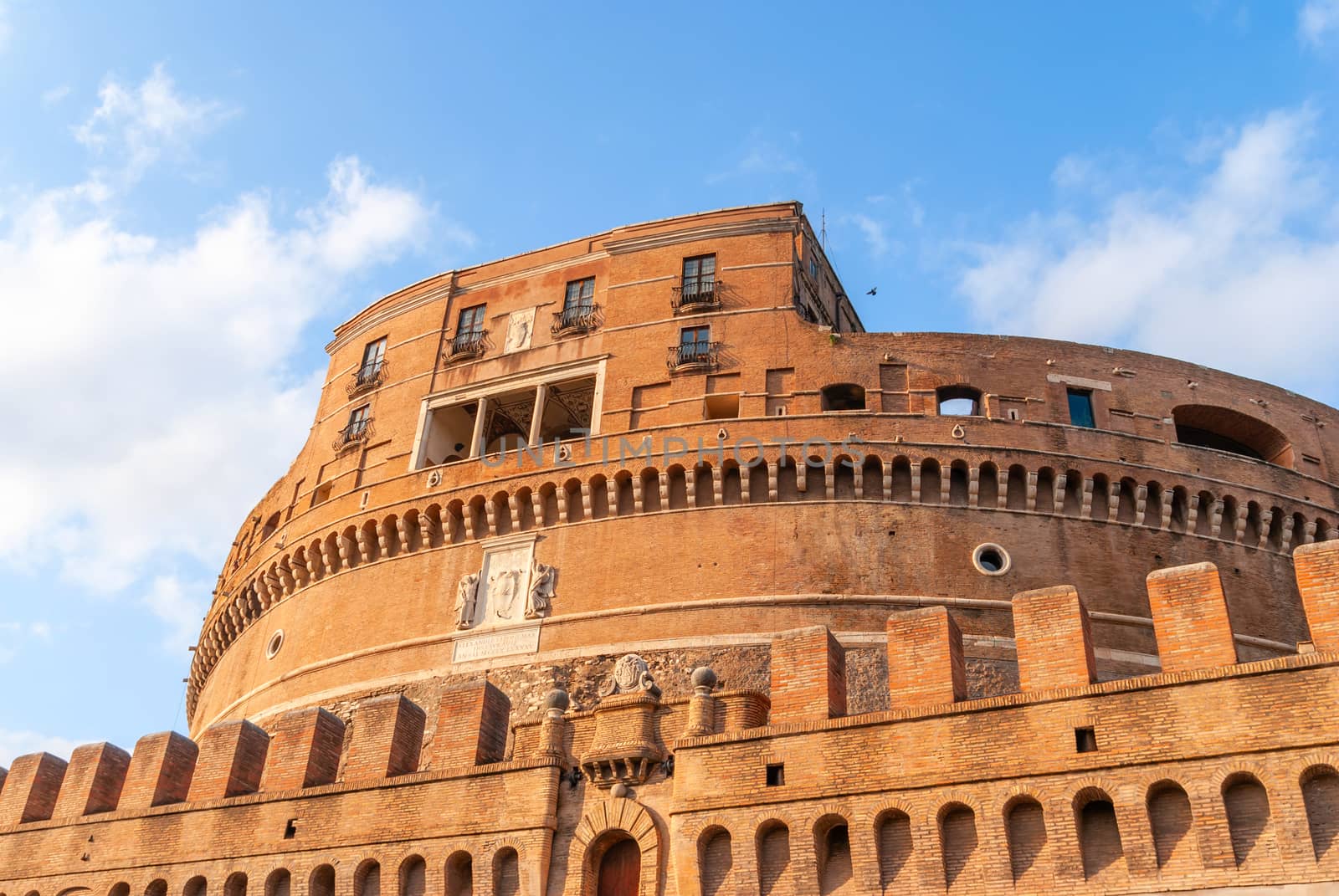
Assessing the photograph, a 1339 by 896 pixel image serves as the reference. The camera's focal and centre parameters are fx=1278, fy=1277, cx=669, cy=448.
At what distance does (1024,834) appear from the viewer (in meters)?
11.3

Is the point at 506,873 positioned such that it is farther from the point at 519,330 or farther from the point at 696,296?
the point at 519,330

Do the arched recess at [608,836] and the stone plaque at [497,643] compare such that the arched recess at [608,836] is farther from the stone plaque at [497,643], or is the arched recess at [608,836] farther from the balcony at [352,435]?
the balcony at [352,435]

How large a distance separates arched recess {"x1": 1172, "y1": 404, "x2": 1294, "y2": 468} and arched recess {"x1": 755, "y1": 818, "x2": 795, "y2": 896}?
17.2 metres

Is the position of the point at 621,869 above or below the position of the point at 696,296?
below

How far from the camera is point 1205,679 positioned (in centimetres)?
1105

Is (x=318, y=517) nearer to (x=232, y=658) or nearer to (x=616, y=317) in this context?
(x=232, y=658)

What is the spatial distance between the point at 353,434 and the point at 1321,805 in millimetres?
24640

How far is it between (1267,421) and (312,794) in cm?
2113

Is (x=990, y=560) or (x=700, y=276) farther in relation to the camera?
(x=700, y=276)

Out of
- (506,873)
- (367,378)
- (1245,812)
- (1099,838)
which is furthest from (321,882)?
(367,378)

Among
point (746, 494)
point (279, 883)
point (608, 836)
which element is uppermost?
point (746, 494)

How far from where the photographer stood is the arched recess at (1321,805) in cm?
1003

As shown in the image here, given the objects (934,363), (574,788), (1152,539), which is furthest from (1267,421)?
(574,788)

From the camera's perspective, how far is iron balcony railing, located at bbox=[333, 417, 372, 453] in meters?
30.6
